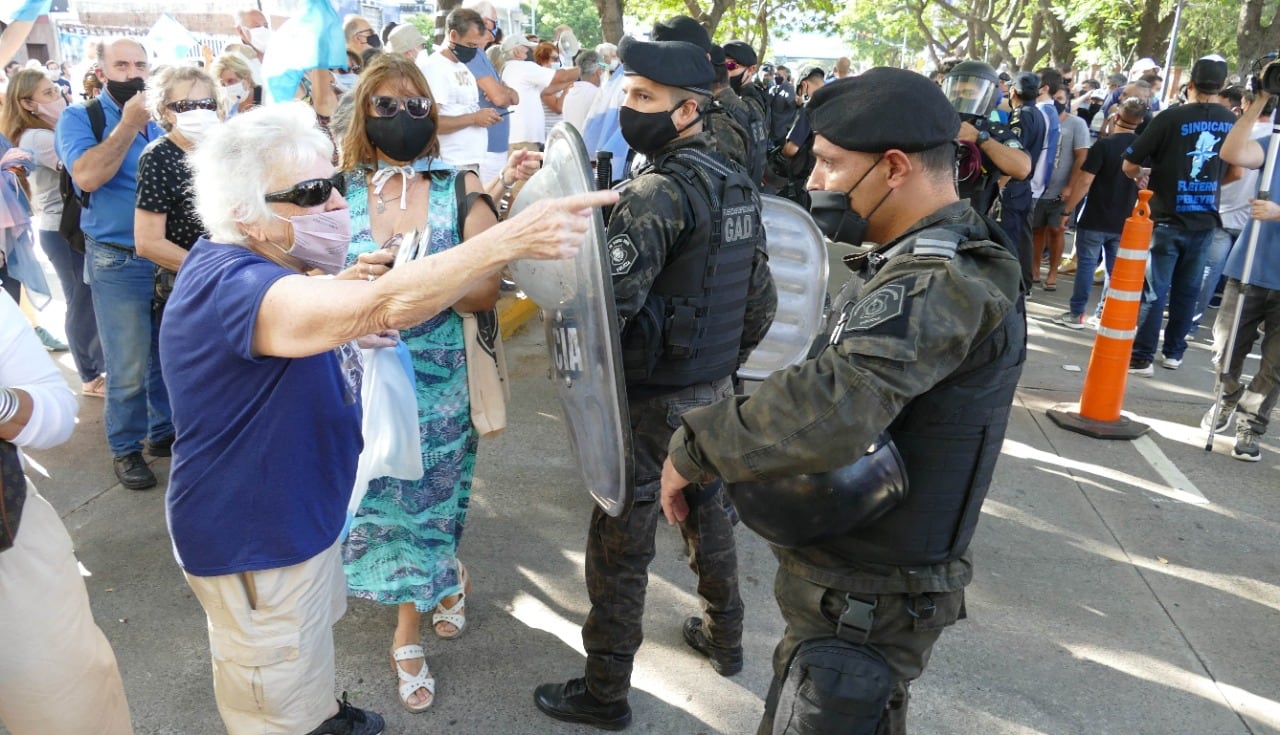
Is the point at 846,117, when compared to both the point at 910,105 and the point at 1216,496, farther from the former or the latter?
the point at 1216,496

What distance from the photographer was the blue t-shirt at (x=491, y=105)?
7.05m

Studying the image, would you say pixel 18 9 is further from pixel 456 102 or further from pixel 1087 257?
pixel 1087 257

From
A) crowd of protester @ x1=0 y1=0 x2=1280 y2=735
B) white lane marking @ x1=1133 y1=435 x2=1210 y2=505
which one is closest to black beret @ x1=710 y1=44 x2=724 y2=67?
crowd of protester @ x1=0 y1=0 x2=1280 y2=735

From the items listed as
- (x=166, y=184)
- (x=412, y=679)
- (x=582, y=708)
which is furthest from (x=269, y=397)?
(x=166, y=184)

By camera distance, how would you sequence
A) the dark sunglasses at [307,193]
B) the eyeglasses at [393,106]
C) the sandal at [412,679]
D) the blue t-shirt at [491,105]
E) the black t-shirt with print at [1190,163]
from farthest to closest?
the blue t-shirt at [491,105]
the black t-shirt with print at [1190,163]
the sandal at [412,679]
the eyeglasses at [393,106]
the dark sunglasses at [307,193]

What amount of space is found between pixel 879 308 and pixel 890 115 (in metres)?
0.40

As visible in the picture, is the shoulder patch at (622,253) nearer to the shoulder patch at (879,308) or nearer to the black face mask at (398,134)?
the black face mask at (398,134)

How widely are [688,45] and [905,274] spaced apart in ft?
4.72

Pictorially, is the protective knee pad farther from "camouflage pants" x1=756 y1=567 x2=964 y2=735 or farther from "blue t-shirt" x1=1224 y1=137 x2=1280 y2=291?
"blue t-shirt" x1=1224 y1=137 x2=1280 y2=291

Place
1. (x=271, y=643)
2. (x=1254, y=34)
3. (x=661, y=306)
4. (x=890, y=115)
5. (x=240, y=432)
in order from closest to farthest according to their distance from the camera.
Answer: (x=890, y=115) → (x=240, y=432) → (x=271, y=643) → (x=661, y=306) → (x=1254, y=34)

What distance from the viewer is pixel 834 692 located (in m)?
1.77

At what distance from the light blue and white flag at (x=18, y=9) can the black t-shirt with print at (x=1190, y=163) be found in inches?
265

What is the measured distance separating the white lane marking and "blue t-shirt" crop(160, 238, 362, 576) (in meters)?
4.38

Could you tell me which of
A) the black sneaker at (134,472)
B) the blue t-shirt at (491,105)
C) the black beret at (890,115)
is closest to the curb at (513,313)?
the blue t-shirt at (491,105)
